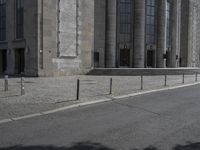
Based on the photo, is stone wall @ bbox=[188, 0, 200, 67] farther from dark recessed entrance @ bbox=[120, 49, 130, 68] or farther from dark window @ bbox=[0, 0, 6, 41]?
dark window @ bbox=[0, 0, 6, 41]

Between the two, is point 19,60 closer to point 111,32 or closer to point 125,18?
point 111,32

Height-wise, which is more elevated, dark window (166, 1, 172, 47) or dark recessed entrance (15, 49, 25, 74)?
dark window (166, 1, 172, 47)

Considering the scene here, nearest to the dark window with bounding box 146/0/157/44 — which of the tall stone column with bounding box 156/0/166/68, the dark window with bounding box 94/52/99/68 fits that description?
the tall stone column with bounding box 156/0/166/68

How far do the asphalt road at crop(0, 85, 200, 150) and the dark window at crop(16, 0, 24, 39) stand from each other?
2163cm

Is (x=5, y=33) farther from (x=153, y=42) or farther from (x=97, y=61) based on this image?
(x=153, y=42)

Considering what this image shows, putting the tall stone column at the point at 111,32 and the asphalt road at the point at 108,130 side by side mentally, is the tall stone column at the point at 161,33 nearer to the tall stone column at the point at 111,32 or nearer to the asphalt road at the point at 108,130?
the tall stone column at the point at 111,32

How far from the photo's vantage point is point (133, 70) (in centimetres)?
3453

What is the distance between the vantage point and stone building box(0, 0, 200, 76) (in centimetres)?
2959

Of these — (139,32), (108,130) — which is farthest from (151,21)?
(108,130)

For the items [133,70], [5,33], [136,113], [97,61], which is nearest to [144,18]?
[97,61]

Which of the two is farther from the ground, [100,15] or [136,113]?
[100,15]

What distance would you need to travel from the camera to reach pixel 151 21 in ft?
166

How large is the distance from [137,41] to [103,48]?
18.4ft

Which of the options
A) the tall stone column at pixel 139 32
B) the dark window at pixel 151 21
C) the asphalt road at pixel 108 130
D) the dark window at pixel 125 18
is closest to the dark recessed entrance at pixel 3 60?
the tall stone column at pixel 139 32
